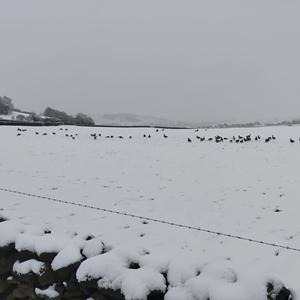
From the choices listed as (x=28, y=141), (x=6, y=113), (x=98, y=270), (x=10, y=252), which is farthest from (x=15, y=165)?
(x=6, y=113)

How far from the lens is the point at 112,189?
43.5 feet

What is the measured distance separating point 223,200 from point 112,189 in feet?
10.7

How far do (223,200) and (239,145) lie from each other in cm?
1334

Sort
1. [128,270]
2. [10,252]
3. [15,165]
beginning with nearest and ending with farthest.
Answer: [128,270] → [10,252] → [15,165]

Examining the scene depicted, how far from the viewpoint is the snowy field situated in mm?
5266

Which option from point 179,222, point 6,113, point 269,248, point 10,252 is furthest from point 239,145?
point 6,113

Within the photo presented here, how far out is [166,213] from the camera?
10648mm

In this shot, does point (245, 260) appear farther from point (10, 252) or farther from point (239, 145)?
point (239, 145)

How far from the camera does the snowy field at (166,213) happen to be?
5.27 m

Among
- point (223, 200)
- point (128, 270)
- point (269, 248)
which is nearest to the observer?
point (128, 270)

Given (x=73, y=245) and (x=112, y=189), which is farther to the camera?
(x=112, y=189)

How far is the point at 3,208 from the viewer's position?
10922 mm

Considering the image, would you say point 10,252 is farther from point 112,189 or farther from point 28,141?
point 28,141

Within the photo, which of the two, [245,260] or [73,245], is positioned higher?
[73,245]
